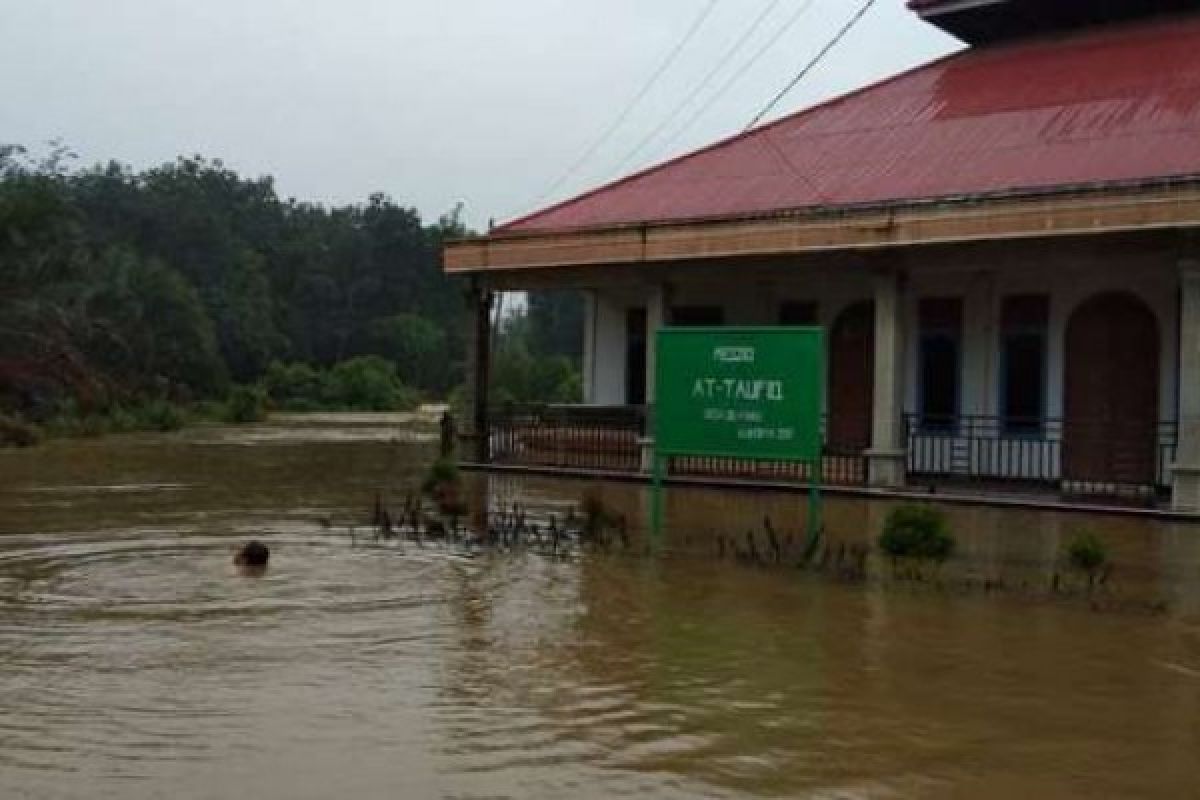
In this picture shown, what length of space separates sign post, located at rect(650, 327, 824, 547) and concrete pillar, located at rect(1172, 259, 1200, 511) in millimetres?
5113

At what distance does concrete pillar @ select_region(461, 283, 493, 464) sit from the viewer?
22.9 metres

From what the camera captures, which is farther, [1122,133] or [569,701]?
[1122,133]

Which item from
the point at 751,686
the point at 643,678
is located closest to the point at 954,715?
the point at 751,686

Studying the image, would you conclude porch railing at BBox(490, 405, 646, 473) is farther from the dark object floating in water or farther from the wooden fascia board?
the dark object floating in water

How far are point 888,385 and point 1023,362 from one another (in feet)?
8.10

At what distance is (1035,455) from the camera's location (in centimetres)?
1911

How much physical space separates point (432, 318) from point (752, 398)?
85519 millimetres

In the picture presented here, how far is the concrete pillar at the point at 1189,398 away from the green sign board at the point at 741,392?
5412mm

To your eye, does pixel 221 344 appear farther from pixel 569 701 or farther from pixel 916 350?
pixel 569 701

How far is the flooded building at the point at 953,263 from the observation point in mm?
16938

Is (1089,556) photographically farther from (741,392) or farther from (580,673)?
(580,673)

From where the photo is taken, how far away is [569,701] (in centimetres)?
680

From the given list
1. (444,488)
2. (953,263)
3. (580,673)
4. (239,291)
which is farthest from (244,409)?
(580,673)

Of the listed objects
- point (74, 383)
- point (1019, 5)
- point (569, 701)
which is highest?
point (1019, 5)
